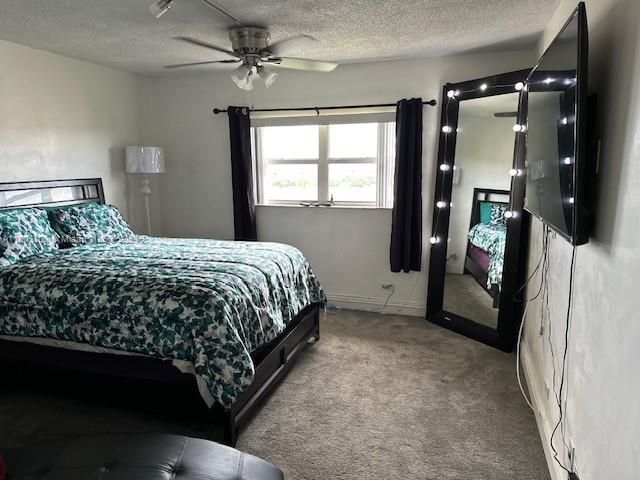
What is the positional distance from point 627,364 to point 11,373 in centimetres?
331

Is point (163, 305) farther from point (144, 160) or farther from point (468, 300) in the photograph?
point (468, 300)

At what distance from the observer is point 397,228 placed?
3.96m

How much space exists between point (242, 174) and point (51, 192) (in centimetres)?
171

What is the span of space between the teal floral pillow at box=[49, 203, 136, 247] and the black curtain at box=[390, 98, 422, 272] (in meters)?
2.44

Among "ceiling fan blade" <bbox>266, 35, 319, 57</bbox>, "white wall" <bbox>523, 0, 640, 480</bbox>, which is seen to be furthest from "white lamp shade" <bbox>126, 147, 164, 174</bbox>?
"white wall" <bbox>523, 0, 640, 480</bbox>

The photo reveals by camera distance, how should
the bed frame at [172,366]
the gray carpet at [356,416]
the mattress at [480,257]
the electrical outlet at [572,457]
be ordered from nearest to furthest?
the electrical outlet at [572,457] < the gray carpet at [356,416] < the bed frame at [172,366] < the mattress at [480,257]

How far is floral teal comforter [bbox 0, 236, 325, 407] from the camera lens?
6.97ft

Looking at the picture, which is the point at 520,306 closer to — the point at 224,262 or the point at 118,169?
the point at 224,262

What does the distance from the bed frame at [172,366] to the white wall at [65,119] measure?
33 cm

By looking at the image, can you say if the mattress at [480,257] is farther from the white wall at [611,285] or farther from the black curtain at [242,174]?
the black curtain at [242,174]

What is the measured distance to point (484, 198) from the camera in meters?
3.43

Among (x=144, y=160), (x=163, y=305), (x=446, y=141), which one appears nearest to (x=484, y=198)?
(x=446, y=141)

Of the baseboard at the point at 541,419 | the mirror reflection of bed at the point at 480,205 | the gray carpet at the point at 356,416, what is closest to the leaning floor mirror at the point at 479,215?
the mirror reflection of bed at the point at 480,205

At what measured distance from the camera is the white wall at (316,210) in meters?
3.84
